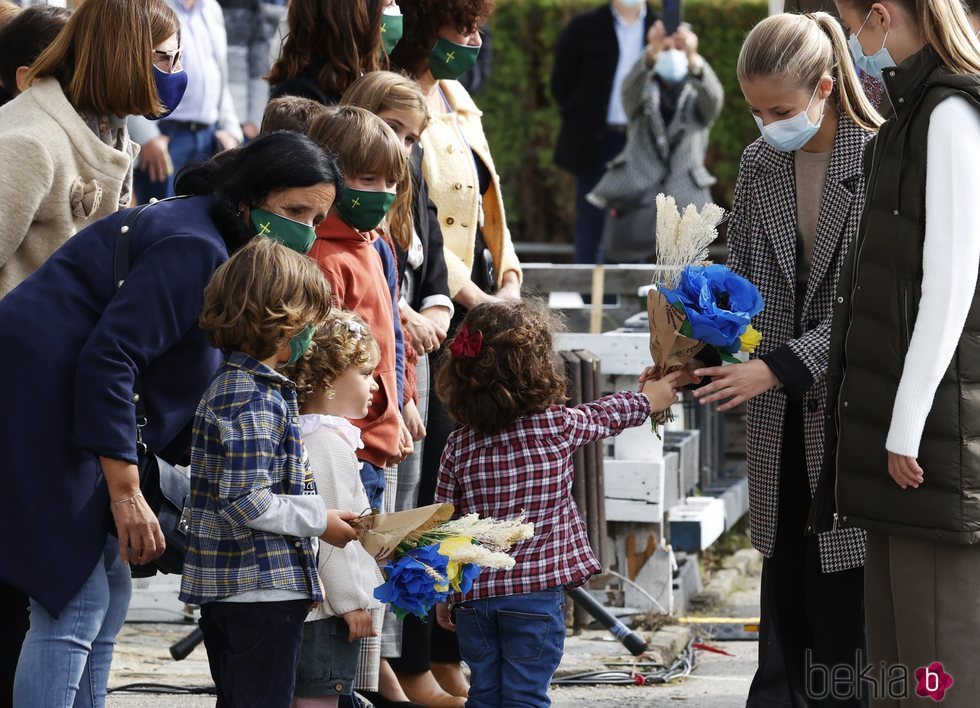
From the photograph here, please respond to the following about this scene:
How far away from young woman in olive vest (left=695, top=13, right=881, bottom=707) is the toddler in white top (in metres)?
0.97

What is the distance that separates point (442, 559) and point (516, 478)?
1.55ft

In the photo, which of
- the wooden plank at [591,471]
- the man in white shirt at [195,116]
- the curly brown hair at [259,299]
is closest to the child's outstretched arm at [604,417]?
the curly brown hair at [259,299]

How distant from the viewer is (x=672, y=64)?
30.8 feet

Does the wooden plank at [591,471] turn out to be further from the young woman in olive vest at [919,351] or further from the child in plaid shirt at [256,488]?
the child in plaid shirt at [256,488]

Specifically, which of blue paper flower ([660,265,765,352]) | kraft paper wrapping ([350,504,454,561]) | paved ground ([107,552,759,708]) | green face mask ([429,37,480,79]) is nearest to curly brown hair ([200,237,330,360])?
kraft paper wrapping ([350,504,454,561])

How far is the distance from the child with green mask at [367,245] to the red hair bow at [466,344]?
0.22 m

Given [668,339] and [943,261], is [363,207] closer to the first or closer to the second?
[668,339]

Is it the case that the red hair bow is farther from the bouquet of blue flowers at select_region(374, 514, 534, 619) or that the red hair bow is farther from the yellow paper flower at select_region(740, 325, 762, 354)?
the yellow paper flower at select_region(740, 325, 762, 354)

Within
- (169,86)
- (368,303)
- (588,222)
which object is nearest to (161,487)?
(368,303)

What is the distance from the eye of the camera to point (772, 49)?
3986 mm

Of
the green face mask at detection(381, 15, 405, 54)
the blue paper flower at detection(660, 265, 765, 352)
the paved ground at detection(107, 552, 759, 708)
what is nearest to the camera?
the blue paper flower at detection(660, 265, 765, 352)

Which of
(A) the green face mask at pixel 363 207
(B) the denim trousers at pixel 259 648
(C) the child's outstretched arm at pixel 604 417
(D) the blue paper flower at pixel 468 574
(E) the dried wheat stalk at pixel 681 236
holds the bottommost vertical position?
(B) the denim trousers at pixel 259 648

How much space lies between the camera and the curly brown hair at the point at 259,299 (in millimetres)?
3383

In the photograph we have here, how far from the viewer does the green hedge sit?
12.8 m
